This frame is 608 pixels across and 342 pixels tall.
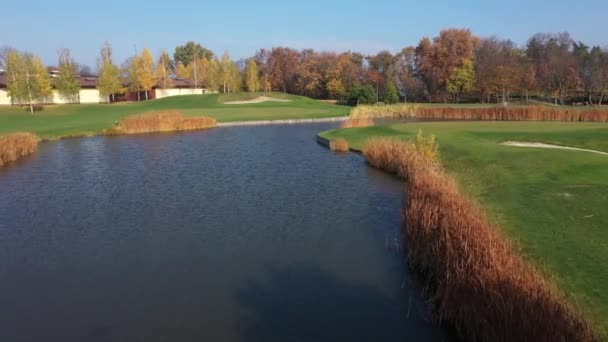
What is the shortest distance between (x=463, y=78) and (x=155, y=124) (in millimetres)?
50975

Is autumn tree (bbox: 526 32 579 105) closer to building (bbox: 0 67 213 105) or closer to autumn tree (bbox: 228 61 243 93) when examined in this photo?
autumn tree (bbox: 228 61 243 93)

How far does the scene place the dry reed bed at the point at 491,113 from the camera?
3938 centimetres

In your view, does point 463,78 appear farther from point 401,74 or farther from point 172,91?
point 172,91

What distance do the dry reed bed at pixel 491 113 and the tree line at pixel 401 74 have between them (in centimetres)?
1719

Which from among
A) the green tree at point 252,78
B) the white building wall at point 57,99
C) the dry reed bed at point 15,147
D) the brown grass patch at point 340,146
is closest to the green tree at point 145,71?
the white building wall at point 57,99

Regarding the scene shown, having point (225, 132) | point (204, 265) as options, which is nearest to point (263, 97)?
point (225, 132)

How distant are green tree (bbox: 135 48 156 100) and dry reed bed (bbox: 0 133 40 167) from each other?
50.7 meters

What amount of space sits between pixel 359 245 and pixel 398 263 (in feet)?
4.42

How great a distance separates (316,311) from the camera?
28.5 feet

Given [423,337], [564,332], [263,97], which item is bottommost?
[423,337]

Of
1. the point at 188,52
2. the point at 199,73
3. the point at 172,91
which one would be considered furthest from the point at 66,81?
the point at 188,52

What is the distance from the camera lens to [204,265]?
35.8 feet

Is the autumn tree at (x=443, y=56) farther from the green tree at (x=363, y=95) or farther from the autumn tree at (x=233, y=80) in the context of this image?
the autumn tree at (x=233, y=80)

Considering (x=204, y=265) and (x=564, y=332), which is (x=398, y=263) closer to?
(x=204, y=265)
